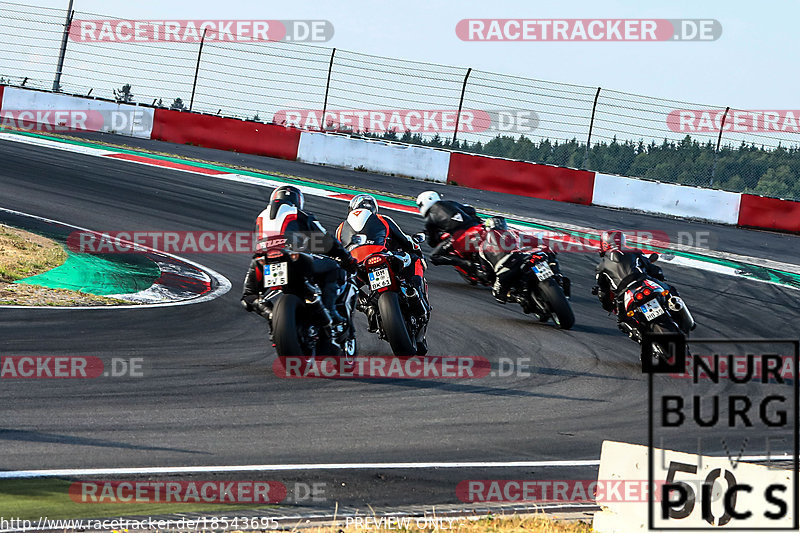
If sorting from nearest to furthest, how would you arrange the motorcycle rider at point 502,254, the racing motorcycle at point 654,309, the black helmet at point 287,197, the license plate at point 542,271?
1. the black helmet at point 287,197
2. the racing motorcycle at point 654,309
3. the license plate at point 542,271
4. the motorcycle rider at point 502,254

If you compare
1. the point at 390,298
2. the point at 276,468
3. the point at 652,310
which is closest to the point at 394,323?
the point at 390,298

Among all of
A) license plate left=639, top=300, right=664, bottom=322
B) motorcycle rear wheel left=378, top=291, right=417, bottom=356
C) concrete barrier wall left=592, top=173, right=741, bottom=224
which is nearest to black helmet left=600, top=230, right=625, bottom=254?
license plate left=639, top=300, right=664, bottom=322

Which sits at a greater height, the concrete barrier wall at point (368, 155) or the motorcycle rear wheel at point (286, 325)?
the concrete barrier wall at point (368, 155)

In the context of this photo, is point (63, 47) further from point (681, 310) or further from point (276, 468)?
point (276, 468)

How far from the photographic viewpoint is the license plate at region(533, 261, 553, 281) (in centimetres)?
1084

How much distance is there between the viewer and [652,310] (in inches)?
388

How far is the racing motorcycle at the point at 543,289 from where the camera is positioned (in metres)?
10.9

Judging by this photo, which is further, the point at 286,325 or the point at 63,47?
the point at 63,47

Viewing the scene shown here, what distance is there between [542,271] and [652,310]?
1415 millimetres

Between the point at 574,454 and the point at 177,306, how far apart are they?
484 centimetres

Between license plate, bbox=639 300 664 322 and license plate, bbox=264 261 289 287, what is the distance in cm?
388

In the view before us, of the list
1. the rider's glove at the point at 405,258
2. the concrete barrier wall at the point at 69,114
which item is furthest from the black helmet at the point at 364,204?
the concrete barrier wall at the point at 69,114

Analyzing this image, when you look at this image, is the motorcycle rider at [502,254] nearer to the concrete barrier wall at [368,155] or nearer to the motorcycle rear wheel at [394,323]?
the motorcycle rear wheel at [394,323]

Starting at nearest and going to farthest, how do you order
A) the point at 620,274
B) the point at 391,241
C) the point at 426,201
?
the point at 391,241 < the point at 620,274 < the point at 426,201
